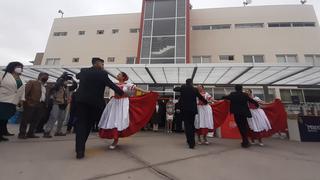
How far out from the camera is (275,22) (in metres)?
17.5

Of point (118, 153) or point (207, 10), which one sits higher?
point (207, 10)

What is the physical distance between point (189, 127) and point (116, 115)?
63.8 inches

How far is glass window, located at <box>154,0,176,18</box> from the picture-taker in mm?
17281

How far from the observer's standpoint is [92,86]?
3.08 metres

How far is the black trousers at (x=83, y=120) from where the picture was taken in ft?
9.48

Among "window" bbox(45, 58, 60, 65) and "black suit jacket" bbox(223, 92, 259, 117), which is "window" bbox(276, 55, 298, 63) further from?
"window" bbox(45, 58, 60, 65)

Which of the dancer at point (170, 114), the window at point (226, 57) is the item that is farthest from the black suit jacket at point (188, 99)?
the window at point (226, 57)

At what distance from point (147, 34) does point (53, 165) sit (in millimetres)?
15510

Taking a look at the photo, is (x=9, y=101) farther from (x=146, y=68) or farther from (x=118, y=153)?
(x=146, y=68)

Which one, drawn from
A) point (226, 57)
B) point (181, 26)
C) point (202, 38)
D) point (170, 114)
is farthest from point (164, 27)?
point (170, 114)

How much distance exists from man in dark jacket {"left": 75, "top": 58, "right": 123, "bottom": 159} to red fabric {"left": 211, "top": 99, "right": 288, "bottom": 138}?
3.47 m

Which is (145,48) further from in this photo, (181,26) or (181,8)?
(181,8)

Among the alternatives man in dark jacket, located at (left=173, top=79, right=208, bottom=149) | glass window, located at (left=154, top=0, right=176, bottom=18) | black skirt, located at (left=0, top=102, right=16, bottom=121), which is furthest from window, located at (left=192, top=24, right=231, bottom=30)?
black skirt, located at (left=0, top=102, right=16, bottom=121)

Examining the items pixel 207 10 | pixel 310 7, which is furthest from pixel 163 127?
pixel 310 7
